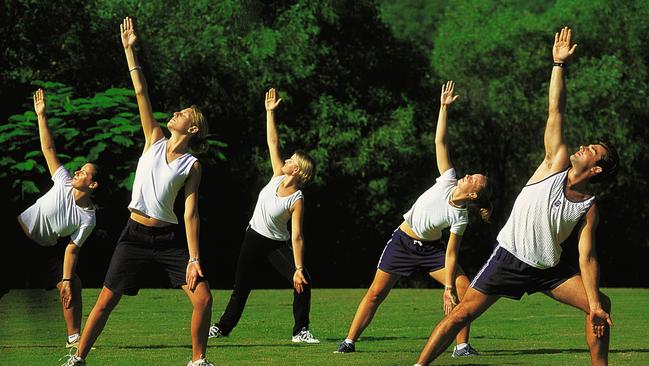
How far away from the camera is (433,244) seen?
11906 mm

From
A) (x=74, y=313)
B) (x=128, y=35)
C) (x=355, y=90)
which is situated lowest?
(x=74, y=313)

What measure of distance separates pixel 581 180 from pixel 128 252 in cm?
369

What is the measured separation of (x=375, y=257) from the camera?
149 ft

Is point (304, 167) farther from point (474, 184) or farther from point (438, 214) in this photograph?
point (474, 184)

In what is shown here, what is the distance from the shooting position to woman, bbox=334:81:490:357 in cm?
1148

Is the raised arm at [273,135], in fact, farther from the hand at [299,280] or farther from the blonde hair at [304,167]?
the hand at [299,280]

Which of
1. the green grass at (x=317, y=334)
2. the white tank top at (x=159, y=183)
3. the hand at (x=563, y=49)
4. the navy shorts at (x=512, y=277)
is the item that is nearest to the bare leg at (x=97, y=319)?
the green grass at (x=317, y=334)

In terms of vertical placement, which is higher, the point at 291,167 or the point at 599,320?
the point at 291,167

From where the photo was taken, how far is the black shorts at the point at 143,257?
9.45 metres

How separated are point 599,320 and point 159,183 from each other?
3629mm

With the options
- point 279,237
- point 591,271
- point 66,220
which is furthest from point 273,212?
point 591,271

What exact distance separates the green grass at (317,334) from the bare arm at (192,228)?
1188 millimetres

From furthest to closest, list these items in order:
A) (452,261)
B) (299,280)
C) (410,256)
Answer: (299,280) < (410,256) < (452,261)

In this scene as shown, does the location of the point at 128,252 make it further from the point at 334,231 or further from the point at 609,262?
the point at 609,262
